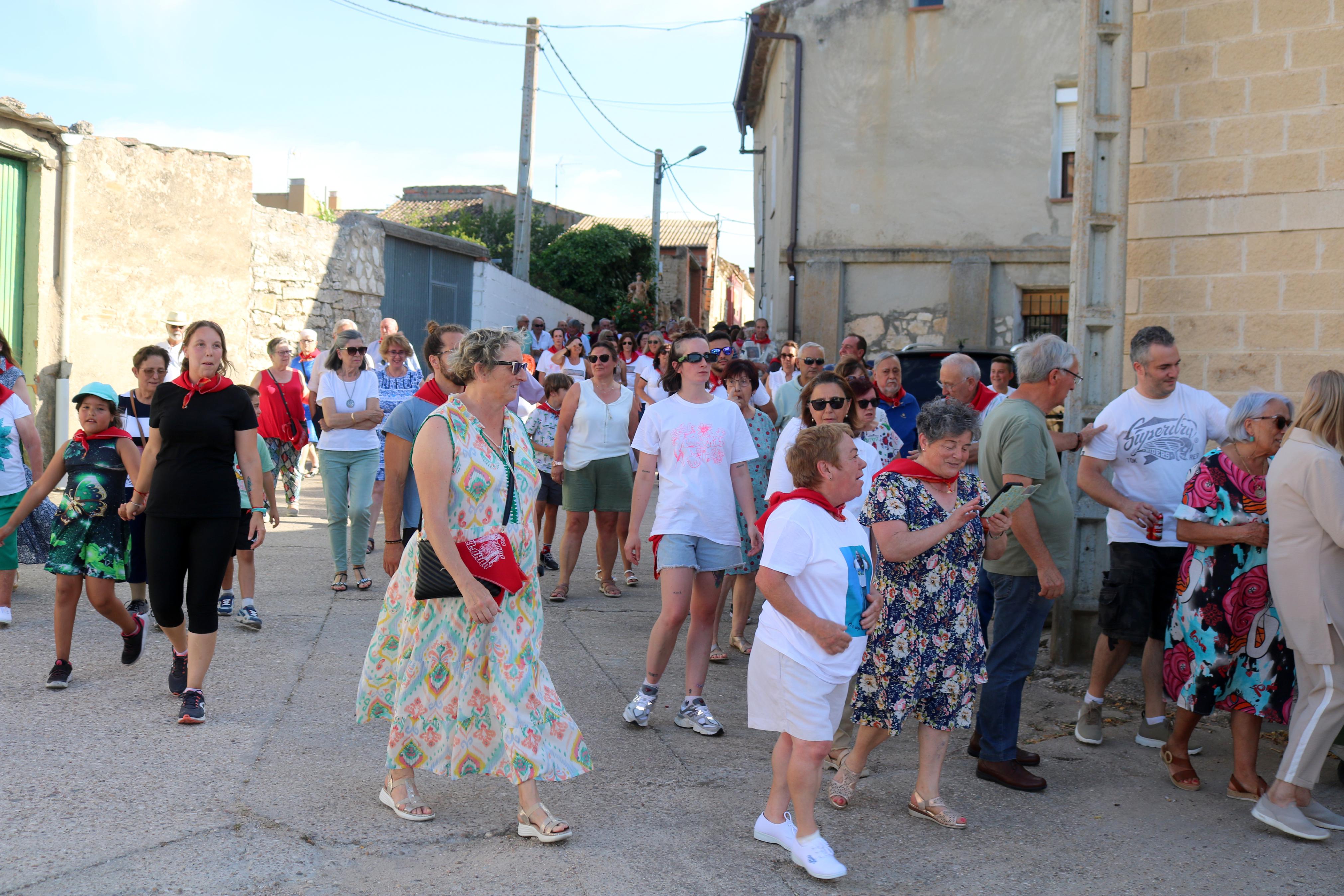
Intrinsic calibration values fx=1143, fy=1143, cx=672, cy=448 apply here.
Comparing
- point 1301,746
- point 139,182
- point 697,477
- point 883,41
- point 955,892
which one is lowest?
point 955,892

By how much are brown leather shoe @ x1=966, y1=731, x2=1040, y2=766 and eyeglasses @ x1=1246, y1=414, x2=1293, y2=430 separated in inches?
66.5

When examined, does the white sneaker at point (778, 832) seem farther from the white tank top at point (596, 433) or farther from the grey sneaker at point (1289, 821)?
the white tank top at point (596, 433)

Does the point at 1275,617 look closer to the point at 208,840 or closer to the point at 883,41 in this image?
the point at 208,840

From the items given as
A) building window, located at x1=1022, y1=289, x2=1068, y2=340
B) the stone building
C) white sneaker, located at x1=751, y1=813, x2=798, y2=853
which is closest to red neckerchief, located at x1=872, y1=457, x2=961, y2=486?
white sneaker, located at x1=751, y1=813, x2=798, y2=853

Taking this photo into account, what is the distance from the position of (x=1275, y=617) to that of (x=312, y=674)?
15.1ft

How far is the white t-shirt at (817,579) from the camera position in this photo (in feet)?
12.6

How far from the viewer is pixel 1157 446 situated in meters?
5.38

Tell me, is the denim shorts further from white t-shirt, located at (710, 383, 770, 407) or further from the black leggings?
white t-shirt, located at (710, 383, 770, 407)

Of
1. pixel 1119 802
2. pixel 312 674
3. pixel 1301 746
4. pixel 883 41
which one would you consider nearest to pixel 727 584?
pixel 312 674

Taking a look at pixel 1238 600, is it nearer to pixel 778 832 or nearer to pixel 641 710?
pixel 778 832

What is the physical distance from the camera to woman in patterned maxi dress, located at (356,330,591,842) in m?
3.94

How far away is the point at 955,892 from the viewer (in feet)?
12.4

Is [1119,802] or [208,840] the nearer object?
[208,840]

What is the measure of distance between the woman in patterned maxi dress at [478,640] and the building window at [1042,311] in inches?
606
